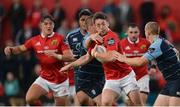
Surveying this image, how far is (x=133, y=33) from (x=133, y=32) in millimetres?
39

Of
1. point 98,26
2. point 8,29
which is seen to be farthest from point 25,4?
point 98,26

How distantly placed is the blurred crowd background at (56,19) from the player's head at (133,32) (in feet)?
18.4

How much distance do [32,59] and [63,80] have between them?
7.71 m

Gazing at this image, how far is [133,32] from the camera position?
54.2ft

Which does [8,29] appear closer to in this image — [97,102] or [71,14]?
[71,14]

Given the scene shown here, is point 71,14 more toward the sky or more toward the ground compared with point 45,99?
more toward the sky

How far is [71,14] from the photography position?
26797 mm

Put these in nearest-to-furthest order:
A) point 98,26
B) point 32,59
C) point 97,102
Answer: point 98,26 → point 97,102 → point 32,59

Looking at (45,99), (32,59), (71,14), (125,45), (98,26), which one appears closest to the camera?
(98,26)

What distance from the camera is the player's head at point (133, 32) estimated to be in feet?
54.0

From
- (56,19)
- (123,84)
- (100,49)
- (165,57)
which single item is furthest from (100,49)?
(56,19)

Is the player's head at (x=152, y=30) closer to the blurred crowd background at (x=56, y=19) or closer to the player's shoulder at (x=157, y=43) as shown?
the player's shoulder at (x=157, y=43)

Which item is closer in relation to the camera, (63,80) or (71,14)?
(63,80)

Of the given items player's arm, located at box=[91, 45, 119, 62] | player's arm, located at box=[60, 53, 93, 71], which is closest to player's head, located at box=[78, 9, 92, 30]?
player's arm, located at box=[60, 53, 93, 71]
